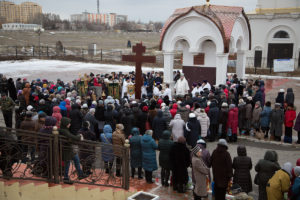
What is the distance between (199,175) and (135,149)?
1.85 m

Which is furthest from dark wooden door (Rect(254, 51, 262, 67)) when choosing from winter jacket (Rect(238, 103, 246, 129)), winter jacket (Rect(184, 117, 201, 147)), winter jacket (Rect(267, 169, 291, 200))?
winter jacket (Rect(267, 169, 291, 200))

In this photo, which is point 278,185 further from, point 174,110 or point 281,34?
point 281,34

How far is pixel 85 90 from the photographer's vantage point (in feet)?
47.6

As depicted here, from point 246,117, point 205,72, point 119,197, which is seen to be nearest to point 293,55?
point 205,72

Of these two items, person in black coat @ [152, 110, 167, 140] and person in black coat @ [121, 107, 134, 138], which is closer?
person in black coat @ [152, 110, 167, 140]

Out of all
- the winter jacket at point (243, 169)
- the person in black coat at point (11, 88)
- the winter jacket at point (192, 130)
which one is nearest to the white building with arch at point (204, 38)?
the winter jacket at point (192, 130)

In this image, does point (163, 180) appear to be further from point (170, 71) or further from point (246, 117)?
point (170, 71)

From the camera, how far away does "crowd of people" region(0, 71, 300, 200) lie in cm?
607

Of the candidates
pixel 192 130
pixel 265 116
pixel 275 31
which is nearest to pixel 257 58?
pixel 275 31

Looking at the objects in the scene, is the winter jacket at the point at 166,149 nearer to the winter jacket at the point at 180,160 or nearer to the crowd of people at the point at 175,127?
the crowd of people at the point at 175,127

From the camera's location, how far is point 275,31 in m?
28.2

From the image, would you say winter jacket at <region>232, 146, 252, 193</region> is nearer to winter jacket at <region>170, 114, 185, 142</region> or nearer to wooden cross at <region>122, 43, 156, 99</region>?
winter jacket at <region>170, 114, 185, 142</region>

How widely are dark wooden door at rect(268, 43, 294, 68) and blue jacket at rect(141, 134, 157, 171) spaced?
23558 mm

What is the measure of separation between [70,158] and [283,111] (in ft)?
23.0
